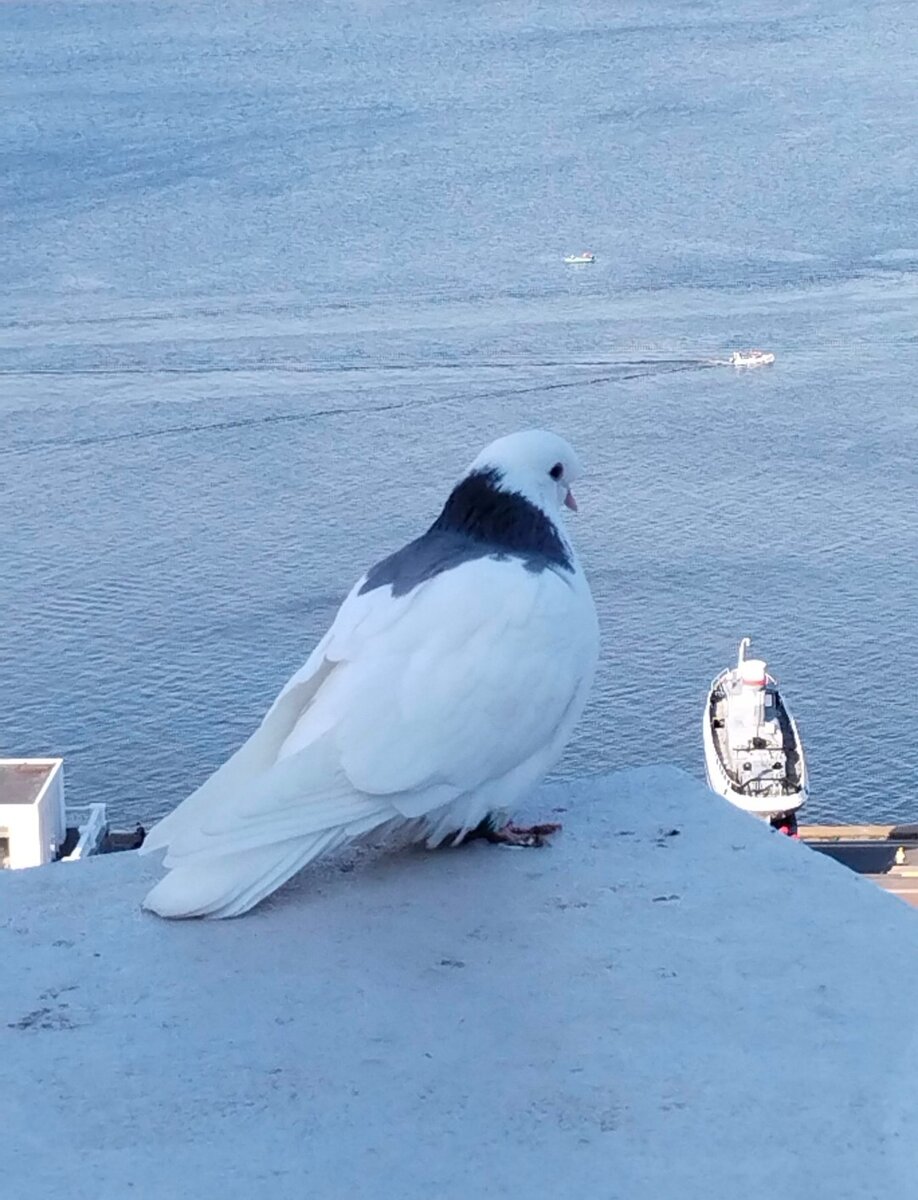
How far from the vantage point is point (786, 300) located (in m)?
17.7

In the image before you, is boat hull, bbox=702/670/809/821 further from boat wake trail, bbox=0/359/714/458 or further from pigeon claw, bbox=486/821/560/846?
pigeon claw, bbox=486/821/560/846

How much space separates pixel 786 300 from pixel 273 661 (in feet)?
25.0

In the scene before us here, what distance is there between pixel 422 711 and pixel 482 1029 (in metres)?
0.48

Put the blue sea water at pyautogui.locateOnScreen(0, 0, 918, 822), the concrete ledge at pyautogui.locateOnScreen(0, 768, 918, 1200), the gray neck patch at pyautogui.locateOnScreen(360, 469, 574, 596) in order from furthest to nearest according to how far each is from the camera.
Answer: the blue sea water at pyautogui.locateOnScreen(0, 0, 918, 822)
the gray neck patch at pyautogui.locateOnScreen(360, 469, 574, 596)
the concrete ledge at pyautogui.locateOnScreen(0, 768, 918, 1200)

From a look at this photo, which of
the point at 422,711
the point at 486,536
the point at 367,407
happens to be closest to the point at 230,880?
the point at 422,711

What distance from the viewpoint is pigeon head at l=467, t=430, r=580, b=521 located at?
2258mm

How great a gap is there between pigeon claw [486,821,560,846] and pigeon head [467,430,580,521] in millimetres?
355

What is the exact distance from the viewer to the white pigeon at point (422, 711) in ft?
6.38

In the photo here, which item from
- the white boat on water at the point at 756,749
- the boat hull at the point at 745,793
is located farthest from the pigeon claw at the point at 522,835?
the white boat on water at the point at 756,749

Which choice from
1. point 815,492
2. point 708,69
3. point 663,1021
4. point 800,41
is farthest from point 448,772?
point 800,41

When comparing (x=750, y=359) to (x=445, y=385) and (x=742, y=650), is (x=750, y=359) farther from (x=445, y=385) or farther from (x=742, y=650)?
(x=742, y=650)

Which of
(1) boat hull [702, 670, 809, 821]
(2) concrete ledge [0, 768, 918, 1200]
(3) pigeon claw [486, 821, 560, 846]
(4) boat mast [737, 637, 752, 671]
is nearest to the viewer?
(2) concrete ledge [0, 768, 918, 1200]

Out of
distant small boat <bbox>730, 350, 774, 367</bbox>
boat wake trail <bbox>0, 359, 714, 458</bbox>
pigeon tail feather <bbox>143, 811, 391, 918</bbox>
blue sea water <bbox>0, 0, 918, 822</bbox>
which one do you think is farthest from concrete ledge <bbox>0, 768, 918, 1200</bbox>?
distant small boat <bbox>730, 350, 774, 367</bbox>

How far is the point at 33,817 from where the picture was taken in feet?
30.8
